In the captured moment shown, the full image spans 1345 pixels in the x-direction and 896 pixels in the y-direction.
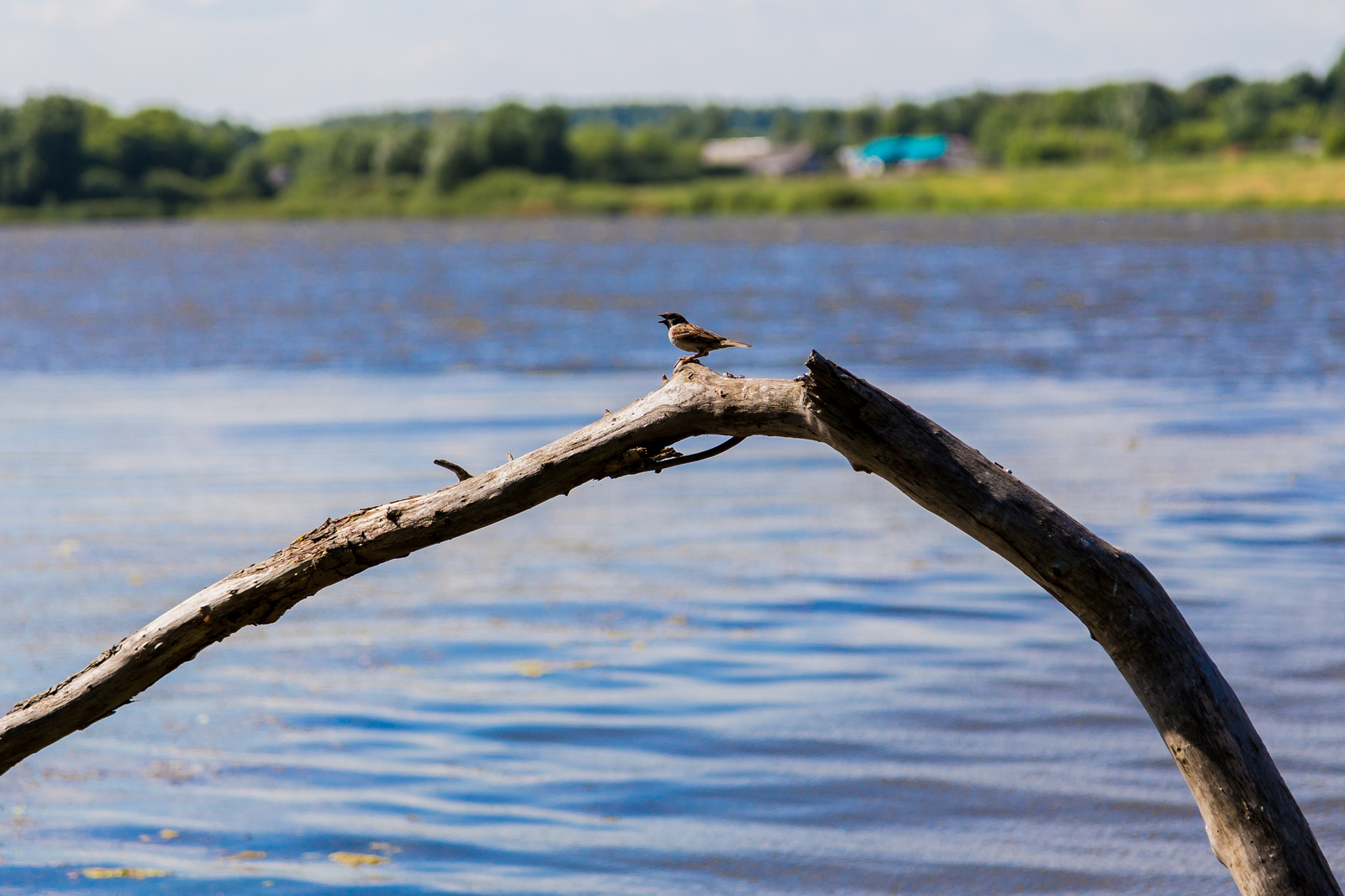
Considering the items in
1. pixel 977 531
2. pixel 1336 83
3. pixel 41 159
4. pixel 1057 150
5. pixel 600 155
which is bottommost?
pixel 977 531

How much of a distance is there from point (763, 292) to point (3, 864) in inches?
1233

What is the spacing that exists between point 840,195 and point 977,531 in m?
103

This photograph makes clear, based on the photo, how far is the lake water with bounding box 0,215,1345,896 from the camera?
240 inches

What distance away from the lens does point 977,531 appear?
12.7 ft

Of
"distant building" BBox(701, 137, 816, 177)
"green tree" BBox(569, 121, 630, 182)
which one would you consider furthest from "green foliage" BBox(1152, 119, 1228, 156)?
"green tree" BBox(569, 121, 630, 182)

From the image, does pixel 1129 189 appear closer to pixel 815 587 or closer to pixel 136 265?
pixel 136 265

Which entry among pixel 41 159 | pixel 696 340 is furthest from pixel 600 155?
pixel 696 340

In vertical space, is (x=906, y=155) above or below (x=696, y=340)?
above

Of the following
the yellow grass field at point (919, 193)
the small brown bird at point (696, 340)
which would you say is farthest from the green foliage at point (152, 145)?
the small brown bird at point (696, 340)

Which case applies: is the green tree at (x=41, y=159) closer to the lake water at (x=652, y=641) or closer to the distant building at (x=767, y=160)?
the distant building at (x=767, y=160)

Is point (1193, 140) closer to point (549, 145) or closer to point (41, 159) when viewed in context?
point (549, 145)

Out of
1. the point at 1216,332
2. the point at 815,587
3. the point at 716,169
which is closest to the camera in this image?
the point at 815,587

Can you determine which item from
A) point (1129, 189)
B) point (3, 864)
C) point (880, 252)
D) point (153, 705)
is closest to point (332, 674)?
point (153, 705)

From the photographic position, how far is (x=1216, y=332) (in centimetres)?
2614
